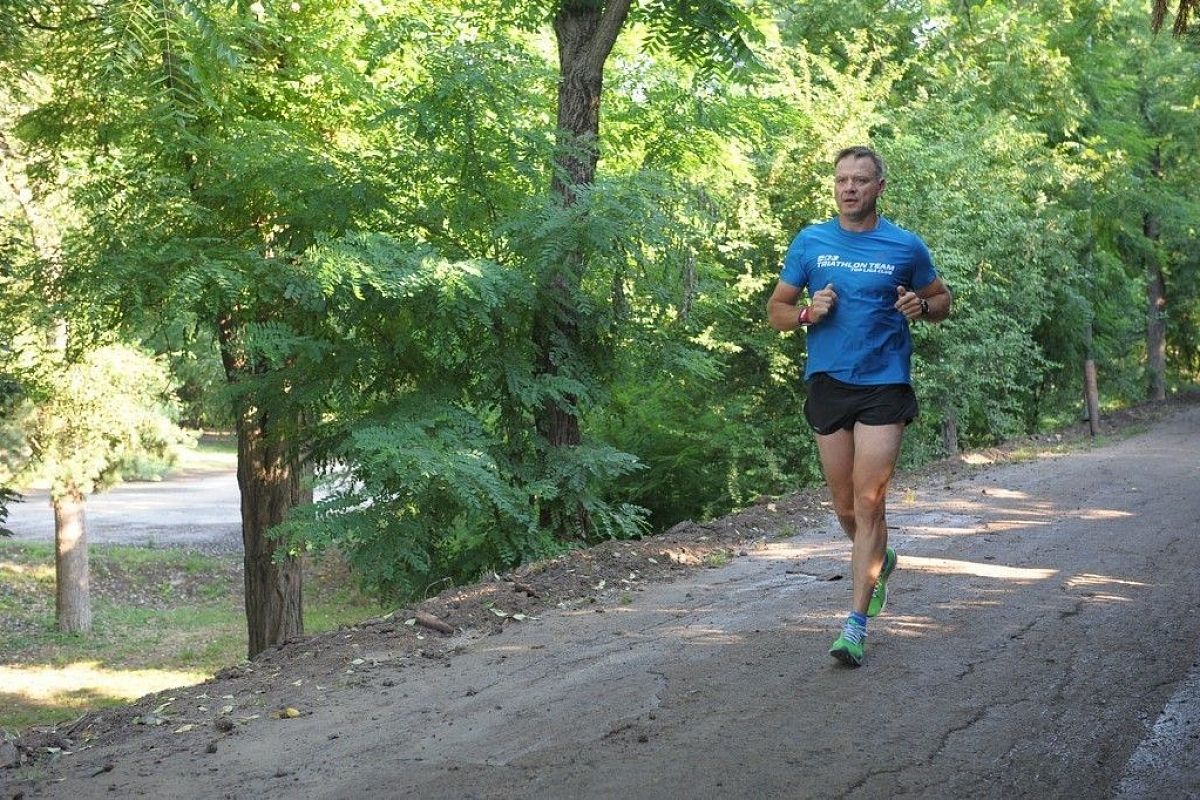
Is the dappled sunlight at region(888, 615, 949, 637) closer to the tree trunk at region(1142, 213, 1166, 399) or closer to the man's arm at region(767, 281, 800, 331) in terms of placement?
the man's arm at region(767, 281, 800, 331)

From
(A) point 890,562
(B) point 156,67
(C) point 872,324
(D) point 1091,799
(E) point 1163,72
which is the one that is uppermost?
(E) point 1163,72

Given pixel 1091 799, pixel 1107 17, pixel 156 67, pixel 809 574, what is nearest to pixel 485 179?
pixel 156 67

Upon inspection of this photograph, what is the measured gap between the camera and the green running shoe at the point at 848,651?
5.85m

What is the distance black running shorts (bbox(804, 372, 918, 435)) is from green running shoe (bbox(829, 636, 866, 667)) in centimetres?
94

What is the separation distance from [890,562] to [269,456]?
8.63 meters

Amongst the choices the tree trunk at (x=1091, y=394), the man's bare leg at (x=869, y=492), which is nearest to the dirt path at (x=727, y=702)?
the man's bare leg at (x=869, y=492)

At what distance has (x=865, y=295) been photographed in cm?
596

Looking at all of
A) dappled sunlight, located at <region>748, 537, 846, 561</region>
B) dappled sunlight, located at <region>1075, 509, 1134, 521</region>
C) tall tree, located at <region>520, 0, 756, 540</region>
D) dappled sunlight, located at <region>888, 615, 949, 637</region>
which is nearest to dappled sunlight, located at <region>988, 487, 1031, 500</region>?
dappled sunlight, located at <region>1075, 509, 1134, 521</region>

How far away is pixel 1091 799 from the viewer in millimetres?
4223

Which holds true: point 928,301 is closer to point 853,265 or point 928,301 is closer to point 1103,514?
point 853,265

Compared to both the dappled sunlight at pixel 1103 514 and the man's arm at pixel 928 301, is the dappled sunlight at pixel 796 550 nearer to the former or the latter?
the dappled sunlight at pixel 1103 514

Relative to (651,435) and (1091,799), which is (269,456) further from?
(1091,799)

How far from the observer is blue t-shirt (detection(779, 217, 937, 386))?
5969mm

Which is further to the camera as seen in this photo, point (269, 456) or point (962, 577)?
point (269, 456)
